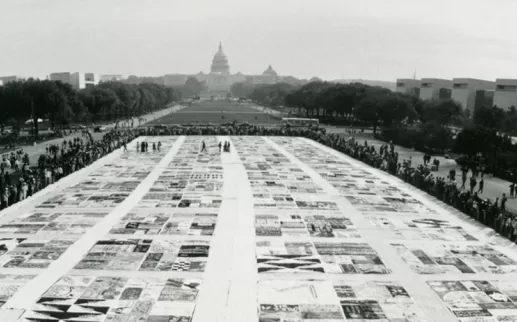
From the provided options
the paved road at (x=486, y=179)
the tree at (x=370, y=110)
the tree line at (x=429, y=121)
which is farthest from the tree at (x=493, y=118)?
the paved road at (x=486, y=179)

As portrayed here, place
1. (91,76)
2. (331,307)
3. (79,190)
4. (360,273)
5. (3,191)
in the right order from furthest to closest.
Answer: (91,76) → (79,190) → (3,191) → (360,273) → (331,307)

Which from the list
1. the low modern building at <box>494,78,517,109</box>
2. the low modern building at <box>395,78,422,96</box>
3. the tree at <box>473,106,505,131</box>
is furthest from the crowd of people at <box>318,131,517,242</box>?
the low modern building at <box>395,78,422,96</box>

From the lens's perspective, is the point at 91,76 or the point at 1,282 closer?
the point at 1,282

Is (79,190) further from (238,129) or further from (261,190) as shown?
(238,129)

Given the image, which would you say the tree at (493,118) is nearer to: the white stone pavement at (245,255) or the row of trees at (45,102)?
the white stone pavement at (245,255)

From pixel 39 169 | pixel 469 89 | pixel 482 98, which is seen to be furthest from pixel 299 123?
pixel 39 169

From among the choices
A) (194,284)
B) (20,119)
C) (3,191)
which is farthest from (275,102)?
(194,284)

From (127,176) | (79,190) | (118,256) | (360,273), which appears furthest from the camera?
(127,176)
